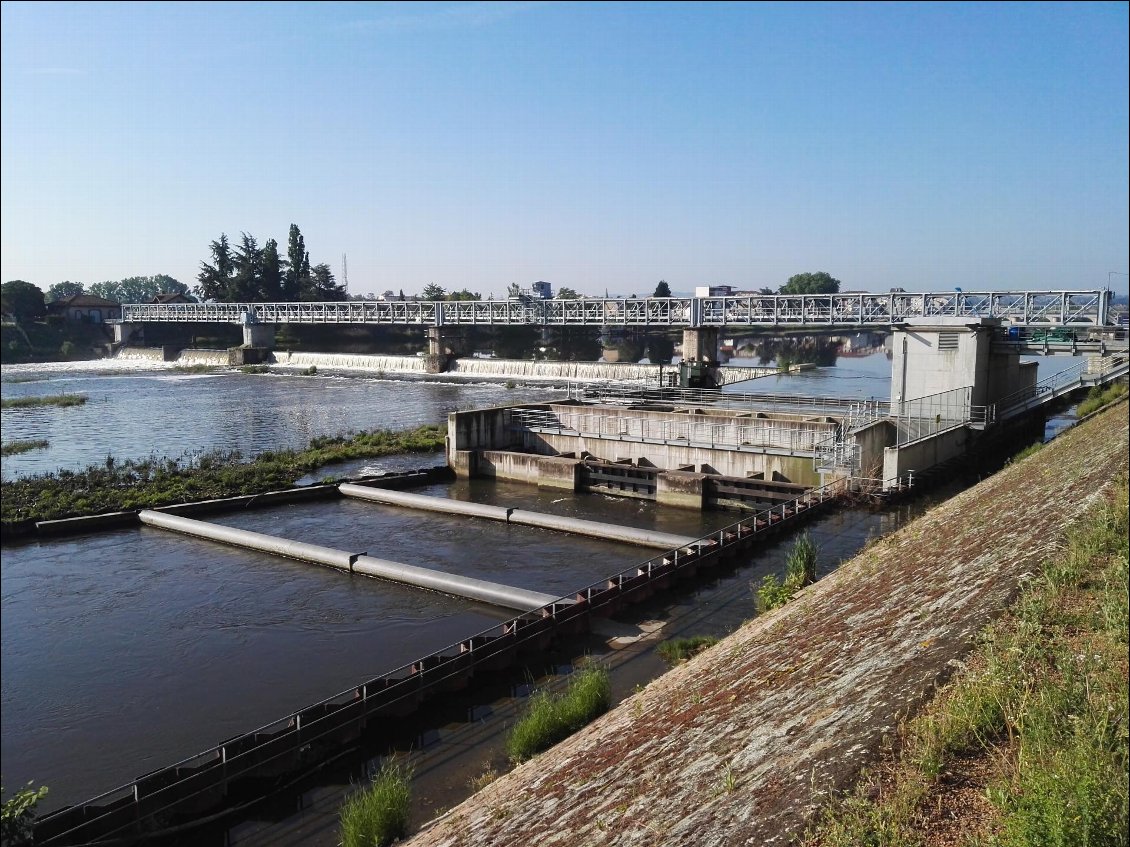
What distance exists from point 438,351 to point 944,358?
174 feet

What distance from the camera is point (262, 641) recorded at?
1512cm

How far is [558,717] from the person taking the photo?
10.2 m

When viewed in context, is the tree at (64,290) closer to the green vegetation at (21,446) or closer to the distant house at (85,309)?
the distant house at (85,309)

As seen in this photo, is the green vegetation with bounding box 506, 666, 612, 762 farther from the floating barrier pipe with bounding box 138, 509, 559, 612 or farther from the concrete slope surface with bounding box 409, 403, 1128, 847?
the floating barrier pipe with bounding box 138, 509, 559, 612

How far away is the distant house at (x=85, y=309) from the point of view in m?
109

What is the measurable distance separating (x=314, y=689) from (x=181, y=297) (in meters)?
126

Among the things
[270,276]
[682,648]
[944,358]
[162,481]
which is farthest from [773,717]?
[270,276]

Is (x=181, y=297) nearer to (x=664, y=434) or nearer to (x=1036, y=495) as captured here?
(x=664, y=434)

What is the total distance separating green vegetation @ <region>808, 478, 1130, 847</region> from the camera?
3.95m

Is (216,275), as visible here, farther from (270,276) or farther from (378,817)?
(378,817)

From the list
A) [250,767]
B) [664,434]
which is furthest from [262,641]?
[664,434]

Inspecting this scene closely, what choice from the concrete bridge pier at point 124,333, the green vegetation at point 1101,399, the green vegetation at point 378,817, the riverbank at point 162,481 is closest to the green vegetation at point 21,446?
the riverbank at point 162,481

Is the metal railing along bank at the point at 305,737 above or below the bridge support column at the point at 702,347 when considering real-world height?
below

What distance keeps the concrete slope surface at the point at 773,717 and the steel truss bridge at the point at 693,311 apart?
20.8 metres
